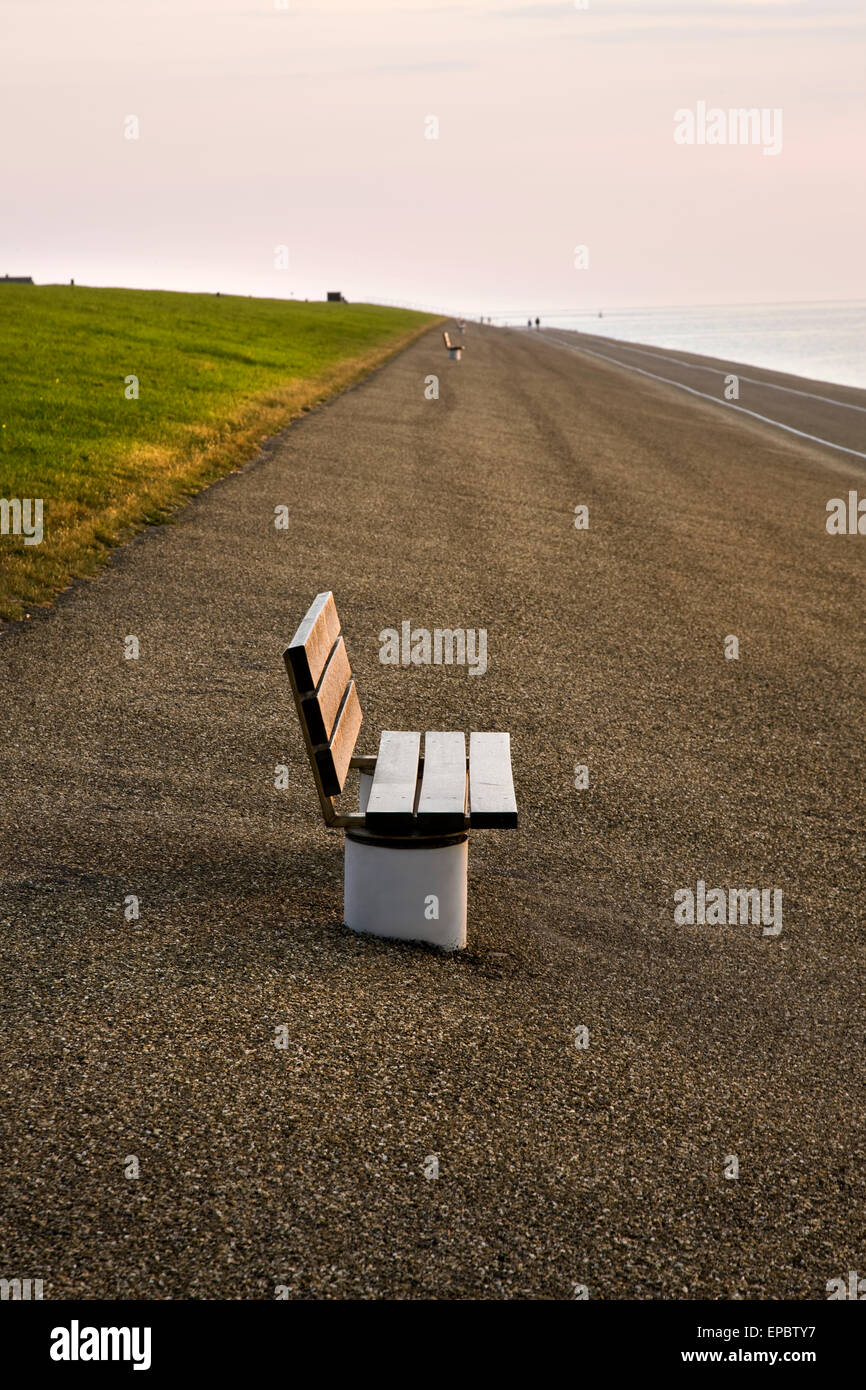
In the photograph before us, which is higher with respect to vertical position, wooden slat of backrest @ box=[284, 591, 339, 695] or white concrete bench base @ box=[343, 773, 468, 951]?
wooden slat of backrest @ box=[284, 591, 339, 695]

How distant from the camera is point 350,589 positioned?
31.8 feet

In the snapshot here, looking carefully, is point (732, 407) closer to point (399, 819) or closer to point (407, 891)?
point (407, 891)

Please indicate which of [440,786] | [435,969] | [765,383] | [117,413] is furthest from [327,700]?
[765,383]

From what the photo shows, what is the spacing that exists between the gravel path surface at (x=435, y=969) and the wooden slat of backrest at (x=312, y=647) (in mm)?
900

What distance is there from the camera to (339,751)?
4.38 metres

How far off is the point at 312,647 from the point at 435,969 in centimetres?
115

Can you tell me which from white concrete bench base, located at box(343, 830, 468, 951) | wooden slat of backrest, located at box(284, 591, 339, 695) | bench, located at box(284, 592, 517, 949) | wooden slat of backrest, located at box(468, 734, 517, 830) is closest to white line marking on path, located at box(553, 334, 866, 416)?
wooden slat of backrest, located at box(468, 734, 517, 830)

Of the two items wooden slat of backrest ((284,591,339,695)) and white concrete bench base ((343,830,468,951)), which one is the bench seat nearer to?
white concrete bench base ((343,830,468,951))

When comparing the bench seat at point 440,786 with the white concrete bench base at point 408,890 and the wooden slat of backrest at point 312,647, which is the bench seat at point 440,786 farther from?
the wooden slat of backrest at point 312,647

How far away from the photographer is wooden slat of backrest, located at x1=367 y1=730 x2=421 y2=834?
4066 mm
